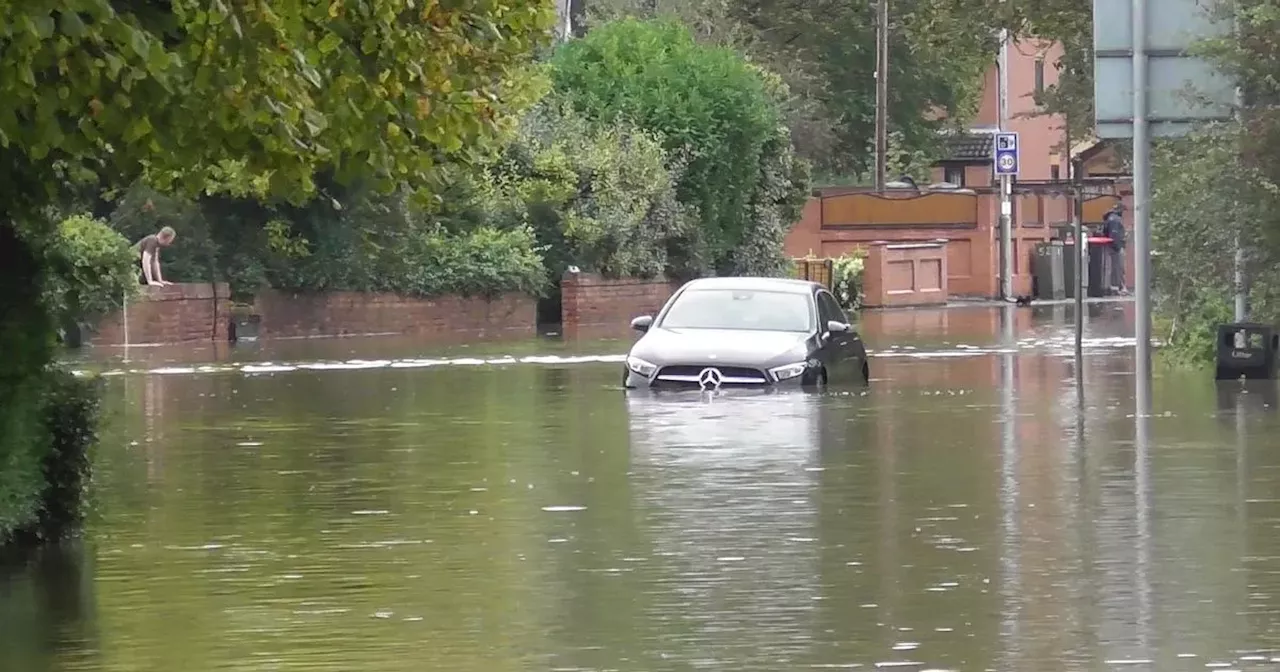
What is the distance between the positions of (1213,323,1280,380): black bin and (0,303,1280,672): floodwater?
1.08 metres

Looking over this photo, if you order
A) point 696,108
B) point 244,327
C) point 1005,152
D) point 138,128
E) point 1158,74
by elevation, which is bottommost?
point 244,327

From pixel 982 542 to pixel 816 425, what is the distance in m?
7.58

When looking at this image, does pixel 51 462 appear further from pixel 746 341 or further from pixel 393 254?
pixel 393 254

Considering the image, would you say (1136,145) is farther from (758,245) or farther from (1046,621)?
(758,245)

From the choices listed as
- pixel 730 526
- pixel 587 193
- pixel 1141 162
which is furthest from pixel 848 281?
pixel 730 526

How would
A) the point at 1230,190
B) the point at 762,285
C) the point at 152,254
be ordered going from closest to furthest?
the point at 1230,190 < the point at 762,285 < the point at 152,254

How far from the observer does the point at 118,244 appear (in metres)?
36.7

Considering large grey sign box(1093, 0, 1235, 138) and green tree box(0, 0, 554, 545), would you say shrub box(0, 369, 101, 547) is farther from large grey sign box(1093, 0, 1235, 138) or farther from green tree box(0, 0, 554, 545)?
large grey sign box(1093, 0, 1235, 138)

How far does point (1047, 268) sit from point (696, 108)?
14.2 metres

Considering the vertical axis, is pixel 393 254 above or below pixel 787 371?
above

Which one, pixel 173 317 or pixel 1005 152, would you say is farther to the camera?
pixel 1005 152

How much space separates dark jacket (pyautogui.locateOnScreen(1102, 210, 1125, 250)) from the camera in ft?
211

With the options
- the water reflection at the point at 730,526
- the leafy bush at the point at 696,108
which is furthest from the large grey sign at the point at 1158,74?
the leafy bush at the point at 696,108

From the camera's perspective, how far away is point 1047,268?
62.2m
